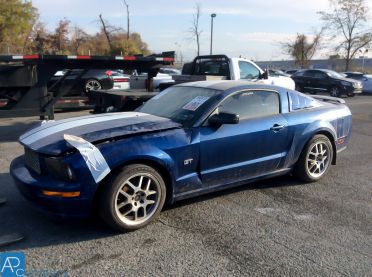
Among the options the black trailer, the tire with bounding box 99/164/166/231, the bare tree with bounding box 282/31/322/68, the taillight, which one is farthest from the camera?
the bare tree with bounding box 282/31/322/68

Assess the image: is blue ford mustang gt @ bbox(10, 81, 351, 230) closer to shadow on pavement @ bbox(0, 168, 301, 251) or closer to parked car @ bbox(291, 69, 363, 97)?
shadow on pavement @ bbox(0, 168, 301, 251)

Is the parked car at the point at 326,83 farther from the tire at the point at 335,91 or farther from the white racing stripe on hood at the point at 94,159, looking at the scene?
the white racing stripe on hood at the point at 94,159

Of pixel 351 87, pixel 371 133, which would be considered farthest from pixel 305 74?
pixel 371 133

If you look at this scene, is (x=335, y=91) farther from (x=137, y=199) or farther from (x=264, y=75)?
(x=137, y=199)

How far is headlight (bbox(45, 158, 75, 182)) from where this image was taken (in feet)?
12.0

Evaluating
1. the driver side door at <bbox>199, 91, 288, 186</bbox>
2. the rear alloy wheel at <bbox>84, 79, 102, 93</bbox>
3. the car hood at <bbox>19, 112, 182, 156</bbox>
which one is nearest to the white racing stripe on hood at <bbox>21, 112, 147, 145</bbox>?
the car hood at <bbox>19, 112, 182, 156</bbox>

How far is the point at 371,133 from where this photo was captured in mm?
9883

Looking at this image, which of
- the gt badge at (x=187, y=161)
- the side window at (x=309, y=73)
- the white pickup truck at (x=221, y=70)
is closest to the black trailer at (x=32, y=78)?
the white pickup truck at (x=221, y=70)

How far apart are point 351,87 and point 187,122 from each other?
1890cm

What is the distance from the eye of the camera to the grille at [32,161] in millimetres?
3928

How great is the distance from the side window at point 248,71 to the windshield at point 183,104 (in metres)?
5.66

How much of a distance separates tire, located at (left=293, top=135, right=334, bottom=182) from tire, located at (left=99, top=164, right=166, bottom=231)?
88.5 inches

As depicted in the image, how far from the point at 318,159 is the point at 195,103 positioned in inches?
83.1

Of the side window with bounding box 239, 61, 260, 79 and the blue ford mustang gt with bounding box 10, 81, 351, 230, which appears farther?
the side window with bounding box 239, 61, 260, 79
